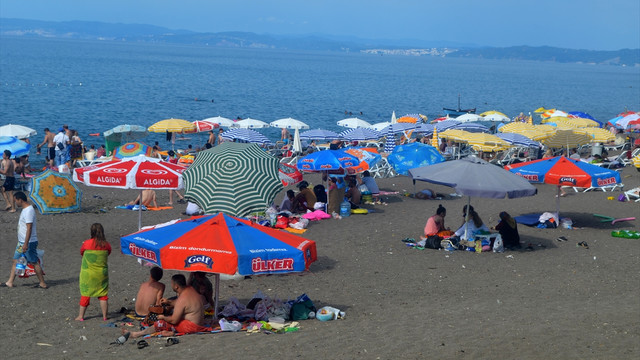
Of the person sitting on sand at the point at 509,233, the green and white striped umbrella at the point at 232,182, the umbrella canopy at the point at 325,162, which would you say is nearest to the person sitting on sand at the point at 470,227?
the person sitting on sand at the point at 509,233

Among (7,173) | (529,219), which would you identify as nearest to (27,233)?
(7,173)

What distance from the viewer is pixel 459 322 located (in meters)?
9.18

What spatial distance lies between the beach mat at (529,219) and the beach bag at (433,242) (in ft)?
10.5

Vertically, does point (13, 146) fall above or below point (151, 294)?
below

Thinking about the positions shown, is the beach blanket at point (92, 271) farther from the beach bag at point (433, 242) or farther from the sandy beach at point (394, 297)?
the beach bag at point (433, 242)

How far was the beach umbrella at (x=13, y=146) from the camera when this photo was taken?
68.5 feet

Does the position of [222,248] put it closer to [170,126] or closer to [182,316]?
[182,316]

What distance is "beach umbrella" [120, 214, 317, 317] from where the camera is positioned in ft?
25.1

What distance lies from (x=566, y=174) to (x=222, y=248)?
9163 mm

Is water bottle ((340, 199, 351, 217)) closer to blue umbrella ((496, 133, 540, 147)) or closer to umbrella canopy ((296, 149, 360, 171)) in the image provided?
umbrella canopy ((296, 149, 360, 171))

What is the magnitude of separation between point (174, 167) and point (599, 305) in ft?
23.2

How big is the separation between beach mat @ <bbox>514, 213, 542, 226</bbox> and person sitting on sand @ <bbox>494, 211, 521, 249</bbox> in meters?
2.18

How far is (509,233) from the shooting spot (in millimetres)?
13820

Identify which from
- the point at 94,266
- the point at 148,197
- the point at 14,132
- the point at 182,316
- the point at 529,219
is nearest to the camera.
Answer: the point at 182,316
